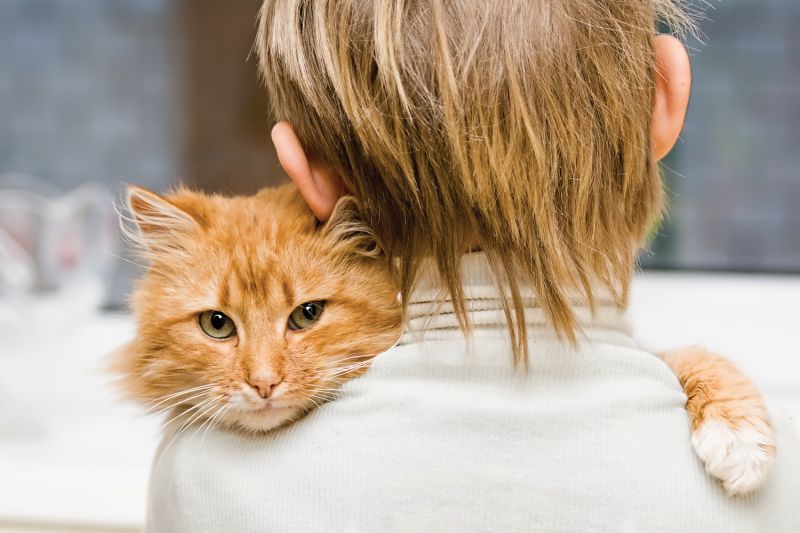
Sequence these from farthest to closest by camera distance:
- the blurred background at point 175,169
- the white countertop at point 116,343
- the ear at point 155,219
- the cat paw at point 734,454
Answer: the blurred background at point 175,169 < the white countertop at point 116,343 < the ear at point 155,219 < the cat paw at point 734,454

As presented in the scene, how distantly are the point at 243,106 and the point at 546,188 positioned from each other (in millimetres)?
1403

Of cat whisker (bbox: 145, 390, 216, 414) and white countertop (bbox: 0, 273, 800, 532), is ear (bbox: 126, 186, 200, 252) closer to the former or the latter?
cat whisker (bbox: 145, 390, 216, 414)

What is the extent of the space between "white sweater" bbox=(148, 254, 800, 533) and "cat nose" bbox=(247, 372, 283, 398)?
0.06 m

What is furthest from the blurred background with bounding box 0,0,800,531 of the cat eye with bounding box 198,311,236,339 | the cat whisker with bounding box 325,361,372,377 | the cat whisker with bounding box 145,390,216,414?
the cat whisker with bounding box 325,361,372,377

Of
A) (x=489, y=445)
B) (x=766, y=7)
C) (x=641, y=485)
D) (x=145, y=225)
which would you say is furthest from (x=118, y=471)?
(x=766, y=7)

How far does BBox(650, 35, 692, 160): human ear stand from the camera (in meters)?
0.94

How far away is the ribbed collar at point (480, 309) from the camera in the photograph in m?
0.89

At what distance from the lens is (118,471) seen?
4.68ft

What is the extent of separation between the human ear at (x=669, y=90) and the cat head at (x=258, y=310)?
1.18 ft

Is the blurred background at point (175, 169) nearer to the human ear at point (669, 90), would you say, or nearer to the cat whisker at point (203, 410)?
the cat whisker at point (203, 410)

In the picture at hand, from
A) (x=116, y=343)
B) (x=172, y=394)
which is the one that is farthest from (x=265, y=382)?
(x=116, y=343)

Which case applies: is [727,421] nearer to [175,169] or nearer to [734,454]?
[734,454]

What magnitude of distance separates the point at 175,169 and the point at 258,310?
4.43 feet

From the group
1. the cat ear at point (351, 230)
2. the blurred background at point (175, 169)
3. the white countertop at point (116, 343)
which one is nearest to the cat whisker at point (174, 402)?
the cat ear at point (351, 230)
